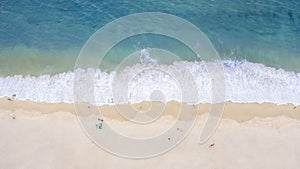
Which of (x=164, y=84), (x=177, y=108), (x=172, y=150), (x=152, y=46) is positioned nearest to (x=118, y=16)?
(x=152, y=46)

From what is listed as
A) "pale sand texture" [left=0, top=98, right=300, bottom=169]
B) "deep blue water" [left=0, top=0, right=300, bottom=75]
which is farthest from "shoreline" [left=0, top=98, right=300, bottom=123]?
"deep blue water" [left=0, top=0, right=300, bottom=75]

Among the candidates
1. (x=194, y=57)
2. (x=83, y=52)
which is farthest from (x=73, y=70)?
(x=194, y=57)

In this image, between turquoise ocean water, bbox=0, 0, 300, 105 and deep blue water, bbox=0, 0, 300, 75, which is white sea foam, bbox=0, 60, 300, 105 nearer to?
turquoise ocean water, bbox=0, 0, 300, 105

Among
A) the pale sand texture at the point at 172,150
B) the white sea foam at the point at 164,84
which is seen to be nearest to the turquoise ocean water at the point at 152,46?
the white sea foam at the point at 164,84

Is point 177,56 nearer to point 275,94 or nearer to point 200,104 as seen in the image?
point 200,104

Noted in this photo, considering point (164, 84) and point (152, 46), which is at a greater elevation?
point (152, 46)

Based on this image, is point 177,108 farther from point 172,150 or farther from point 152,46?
point 152,46
